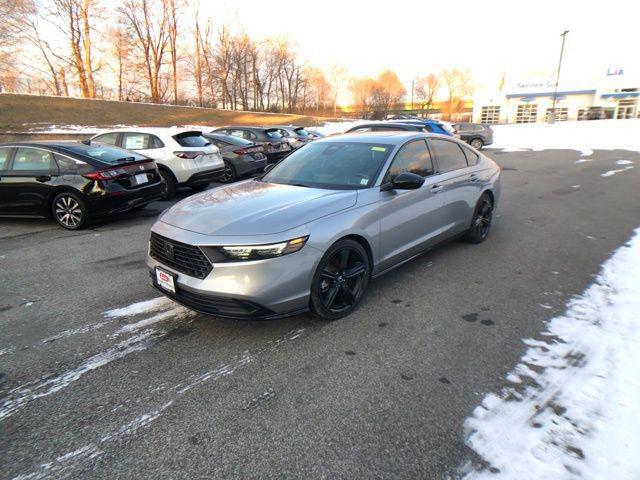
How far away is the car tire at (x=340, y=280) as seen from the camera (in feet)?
11.1

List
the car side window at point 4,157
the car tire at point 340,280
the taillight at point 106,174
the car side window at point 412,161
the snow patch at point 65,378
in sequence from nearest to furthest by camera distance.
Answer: the snow patch at point 65,378, the car tire at point 340,280, the car side window at point 412,161, the taillight at point 106,174, the car side window at point 4,157

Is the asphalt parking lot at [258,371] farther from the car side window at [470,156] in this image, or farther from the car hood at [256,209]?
the car side window at [470,156]

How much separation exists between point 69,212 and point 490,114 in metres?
69.7

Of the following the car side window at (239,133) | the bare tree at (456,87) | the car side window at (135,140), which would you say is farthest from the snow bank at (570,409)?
the bare tree at (456,87)

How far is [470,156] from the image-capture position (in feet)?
18.3

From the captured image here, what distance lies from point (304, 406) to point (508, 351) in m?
1.67

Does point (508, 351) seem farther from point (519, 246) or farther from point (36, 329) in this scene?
point (36, 329)

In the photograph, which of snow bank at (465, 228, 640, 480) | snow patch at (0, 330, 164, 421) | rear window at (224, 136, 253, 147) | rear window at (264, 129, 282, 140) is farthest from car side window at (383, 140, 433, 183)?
rear window at (264, 129, 282, 140)

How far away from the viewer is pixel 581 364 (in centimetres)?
300

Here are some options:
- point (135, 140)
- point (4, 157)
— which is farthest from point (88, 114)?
point (4, 157)

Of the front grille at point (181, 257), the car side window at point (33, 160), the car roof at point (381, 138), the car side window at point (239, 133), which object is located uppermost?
the car roof at point (381, 138)

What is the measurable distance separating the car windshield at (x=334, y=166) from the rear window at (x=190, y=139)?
217 inches

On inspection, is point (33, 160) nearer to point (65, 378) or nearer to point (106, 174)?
point (106, 174)

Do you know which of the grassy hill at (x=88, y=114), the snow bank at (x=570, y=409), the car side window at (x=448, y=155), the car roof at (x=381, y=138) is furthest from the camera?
the grassy hill at (x=88, y=114)
